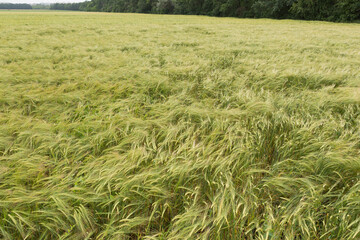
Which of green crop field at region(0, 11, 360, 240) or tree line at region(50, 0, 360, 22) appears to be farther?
tree line at region(50, 0, 360, 22)

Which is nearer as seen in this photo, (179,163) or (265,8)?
(179,163)

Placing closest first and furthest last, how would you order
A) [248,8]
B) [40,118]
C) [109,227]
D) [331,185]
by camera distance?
[109,227]
[331,185]
[40,118]
[248,8]

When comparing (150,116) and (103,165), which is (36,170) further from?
(150,116)

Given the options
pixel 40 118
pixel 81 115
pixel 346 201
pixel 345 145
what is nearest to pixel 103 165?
pixel 81 115

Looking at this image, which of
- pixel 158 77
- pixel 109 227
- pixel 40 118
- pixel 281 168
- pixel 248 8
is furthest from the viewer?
pixel 248 8

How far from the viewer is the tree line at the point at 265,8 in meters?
20.6

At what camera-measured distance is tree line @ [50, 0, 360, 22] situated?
67.7ft

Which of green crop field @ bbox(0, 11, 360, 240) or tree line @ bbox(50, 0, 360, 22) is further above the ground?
tree line @ bbox(50, 0, 360, 22)

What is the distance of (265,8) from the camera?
26.5m

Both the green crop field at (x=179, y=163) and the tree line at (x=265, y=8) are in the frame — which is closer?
the green crop field at (x=179, y=163)

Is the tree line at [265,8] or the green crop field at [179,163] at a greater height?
the tree line at [265,8]

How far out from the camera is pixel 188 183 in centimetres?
123

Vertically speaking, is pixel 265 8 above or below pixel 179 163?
above

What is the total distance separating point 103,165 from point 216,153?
0.80 metres
